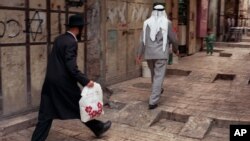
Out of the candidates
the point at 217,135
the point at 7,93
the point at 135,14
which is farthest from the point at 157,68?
the point at 135,14

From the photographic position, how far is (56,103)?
4.62 metres

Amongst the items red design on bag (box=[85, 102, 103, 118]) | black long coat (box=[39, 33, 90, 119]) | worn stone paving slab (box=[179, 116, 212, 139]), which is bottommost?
Result: worn stone paving slab (box=[179, 116, 212, 139])

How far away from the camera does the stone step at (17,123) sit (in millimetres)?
5305

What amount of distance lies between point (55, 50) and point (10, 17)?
1.42m

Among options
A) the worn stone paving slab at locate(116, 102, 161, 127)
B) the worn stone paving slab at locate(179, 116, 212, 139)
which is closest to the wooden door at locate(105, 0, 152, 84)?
the worn stone paving slab at locate(116, 102, 161, 127)

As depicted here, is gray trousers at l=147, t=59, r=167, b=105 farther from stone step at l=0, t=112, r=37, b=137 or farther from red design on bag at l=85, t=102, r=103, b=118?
stone step at l=0, t=112, r=37, b=137

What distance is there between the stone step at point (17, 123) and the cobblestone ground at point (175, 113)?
85mm

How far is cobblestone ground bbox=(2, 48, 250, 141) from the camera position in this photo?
539 centimetres

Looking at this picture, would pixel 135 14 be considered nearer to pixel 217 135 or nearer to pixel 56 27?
pixel 56 27

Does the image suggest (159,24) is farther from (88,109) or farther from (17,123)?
(17,123)

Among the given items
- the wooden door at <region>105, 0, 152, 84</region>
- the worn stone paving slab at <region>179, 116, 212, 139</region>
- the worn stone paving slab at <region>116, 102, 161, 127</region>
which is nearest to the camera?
the worn stone paving slab at <region>179, 116, 212, 139</region>

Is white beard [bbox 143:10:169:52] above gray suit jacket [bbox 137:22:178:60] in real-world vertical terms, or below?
above

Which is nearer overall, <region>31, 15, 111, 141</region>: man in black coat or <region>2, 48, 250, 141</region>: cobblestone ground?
<region>31, 15, 111, 141</region>: man in black coat

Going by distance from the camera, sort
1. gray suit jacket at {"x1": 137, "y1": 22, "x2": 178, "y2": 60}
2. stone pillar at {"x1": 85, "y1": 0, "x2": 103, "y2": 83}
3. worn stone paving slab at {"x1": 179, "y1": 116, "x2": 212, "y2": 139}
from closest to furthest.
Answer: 1. worn stone paving slab at {"x1": 179, "y1": 116, "x2": 212, "y2": 139}
2. gray suit jacket at {"x1": 137, "y1": 22, "x2": 178, "y2": 60}
3. stone pillar at {"x1": 85, "y1": 0, "x2": 103, "y2": 83}
